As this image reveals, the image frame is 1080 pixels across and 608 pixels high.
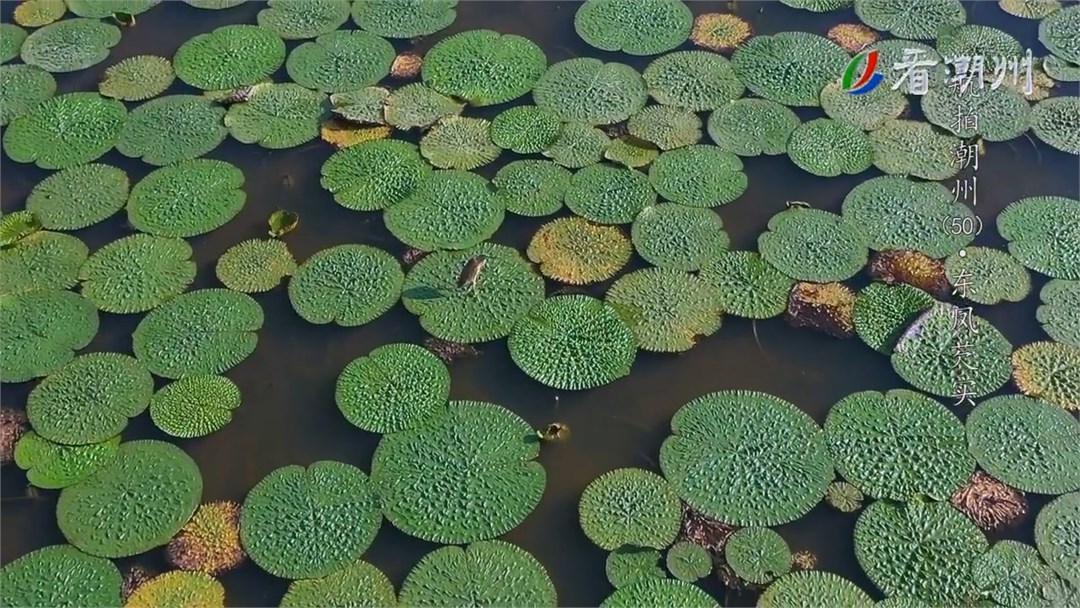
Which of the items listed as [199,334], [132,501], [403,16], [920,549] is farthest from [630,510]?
[403,16]

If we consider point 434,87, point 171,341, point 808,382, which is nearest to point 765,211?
point 808,382

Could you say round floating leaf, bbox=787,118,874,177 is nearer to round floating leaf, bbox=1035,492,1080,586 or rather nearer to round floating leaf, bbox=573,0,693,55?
round floating leaf, bbox=573,0,693,55

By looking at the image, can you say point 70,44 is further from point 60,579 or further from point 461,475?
point 461,475

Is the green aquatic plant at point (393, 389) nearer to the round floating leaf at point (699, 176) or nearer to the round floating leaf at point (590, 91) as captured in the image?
the round floating leaf at point (699, 176)

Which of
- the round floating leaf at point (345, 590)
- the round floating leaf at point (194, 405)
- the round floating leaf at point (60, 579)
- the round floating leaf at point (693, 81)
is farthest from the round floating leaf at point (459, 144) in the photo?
the round floating leaf at point (60, 579)

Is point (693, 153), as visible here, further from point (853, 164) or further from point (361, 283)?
point (361, 283)

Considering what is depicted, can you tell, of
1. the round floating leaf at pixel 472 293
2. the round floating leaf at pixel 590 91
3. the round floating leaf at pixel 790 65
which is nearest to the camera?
the round floating leaf at pixel 472 293
